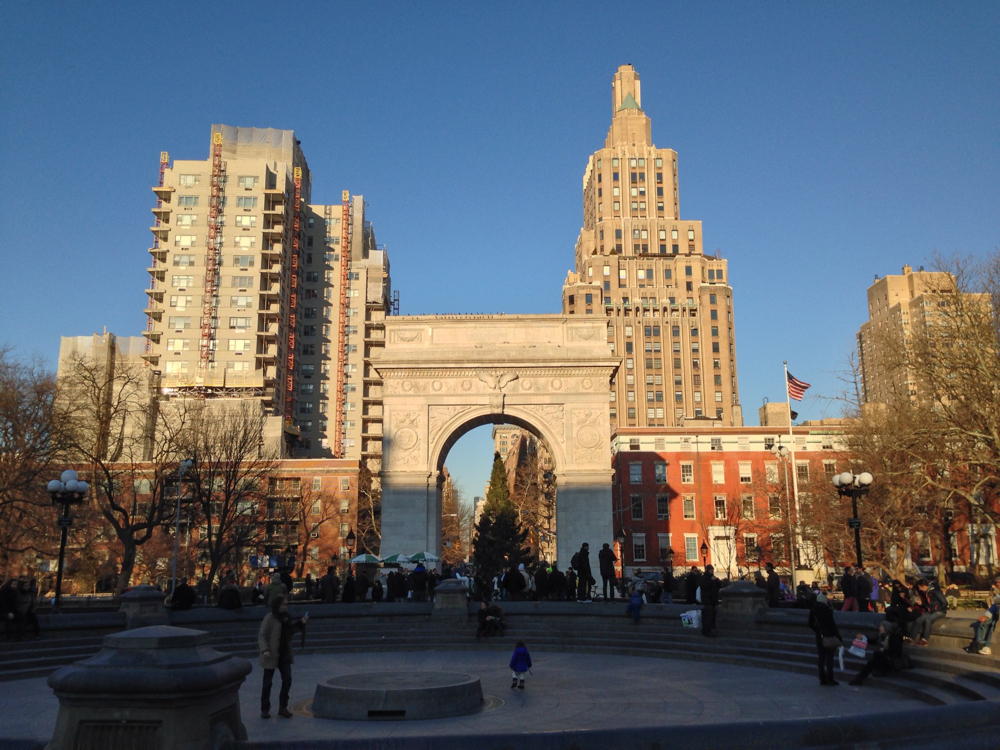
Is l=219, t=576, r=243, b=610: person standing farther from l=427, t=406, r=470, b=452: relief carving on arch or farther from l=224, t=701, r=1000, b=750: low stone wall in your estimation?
l=427, t=406, r=470, b=452: relief carving on arch

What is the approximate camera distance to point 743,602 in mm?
20734

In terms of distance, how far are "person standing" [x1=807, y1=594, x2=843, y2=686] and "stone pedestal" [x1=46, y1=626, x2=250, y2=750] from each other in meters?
10.4

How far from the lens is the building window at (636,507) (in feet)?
214

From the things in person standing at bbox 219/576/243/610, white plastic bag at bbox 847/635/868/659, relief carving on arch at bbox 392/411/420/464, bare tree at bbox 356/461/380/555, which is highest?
relief carving on arch at bbox 392/411/420/464

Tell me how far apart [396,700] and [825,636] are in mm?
Answer: 7591

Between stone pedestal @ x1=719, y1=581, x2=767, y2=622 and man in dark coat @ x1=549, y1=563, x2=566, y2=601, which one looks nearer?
stone pedestal @ x1=719, y1=581, x2=767, y2=622

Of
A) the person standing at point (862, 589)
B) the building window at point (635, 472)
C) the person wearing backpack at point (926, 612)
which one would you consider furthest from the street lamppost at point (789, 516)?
the person wearing backpack at point (926, 612)

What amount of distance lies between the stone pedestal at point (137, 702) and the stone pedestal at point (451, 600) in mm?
16182

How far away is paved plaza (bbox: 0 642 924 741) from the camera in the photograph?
11.4m

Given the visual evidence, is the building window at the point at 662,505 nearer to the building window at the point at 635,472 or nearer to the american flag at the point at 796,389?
the building window at the point at 635,472

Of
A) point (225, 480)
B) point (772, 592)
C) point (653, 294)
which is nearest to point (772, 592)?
point (772, 592)

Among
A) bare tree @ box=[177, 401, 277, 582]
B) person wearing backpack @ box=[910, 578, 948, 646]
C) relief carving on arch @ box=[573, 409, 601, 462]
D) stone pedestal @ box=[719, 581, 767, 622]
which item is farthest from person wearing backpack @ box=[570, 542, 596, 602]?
bare tree @ box=[177, 401, 277, 582]

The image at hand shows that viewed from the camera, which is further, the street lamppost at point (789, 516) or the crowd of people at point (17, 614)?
the street lamppost at point (789, 516)

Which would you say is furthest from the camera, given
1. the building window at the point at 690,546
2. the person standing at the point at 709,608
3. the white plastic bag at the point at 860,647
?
the building window at the point at 690,546
